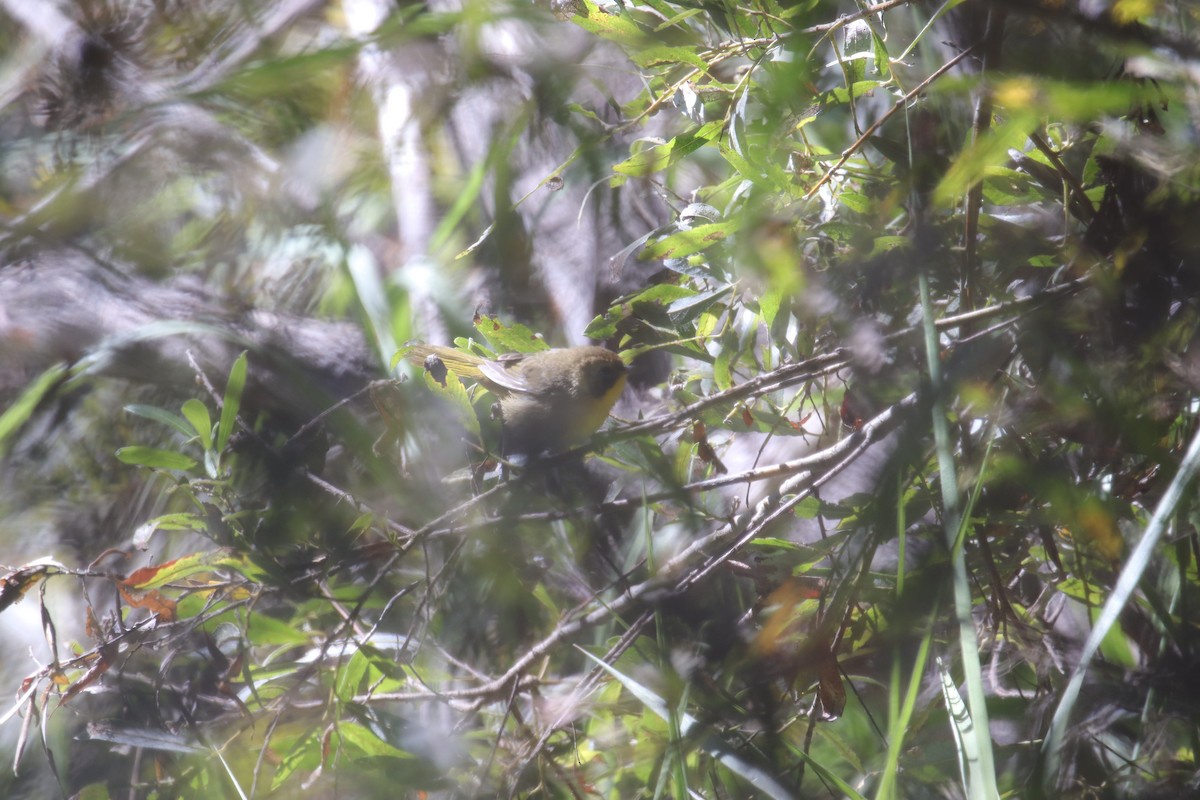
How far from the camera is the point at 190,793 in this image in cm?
99

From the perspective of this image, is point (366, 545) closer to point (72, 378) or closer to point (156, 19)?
point (72, 378)

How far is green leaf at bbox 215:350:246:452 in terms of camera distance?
1007 millimetres

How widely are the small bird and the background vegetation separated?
0.14ft

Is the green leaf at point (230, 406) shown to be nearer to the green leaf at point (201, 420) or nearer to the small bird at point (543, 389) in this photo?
the green leaf at point (201, 420)

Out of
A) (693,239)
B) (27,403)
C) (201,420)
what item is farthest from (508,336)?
(27,403)

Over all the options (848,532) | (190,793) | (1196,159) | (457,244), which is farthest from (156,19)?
(1196,159)

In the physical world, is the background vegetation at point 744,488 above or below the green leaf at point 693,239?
below

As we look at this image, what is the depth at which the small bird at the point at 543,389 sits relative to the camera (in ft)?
3.42

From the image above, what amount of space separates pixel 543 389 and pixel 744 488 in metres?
0.28

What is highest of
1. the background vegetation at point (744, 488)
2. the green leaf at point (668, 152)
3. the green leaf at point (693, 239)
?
the green leaf at point (668, 152)

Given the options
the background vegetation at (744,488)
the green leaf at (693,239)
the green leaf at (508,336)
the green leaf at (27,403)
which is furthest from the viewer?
the green leaf at (27,403)

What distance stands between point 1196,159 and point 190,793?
1195 millimetres

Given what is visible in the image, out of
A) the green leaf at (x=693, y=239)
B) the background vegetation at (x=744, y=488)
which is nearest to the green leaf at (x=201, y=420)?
the background vegetation at (x=744, y=488)

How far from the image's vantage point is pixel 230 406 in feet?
3.38
